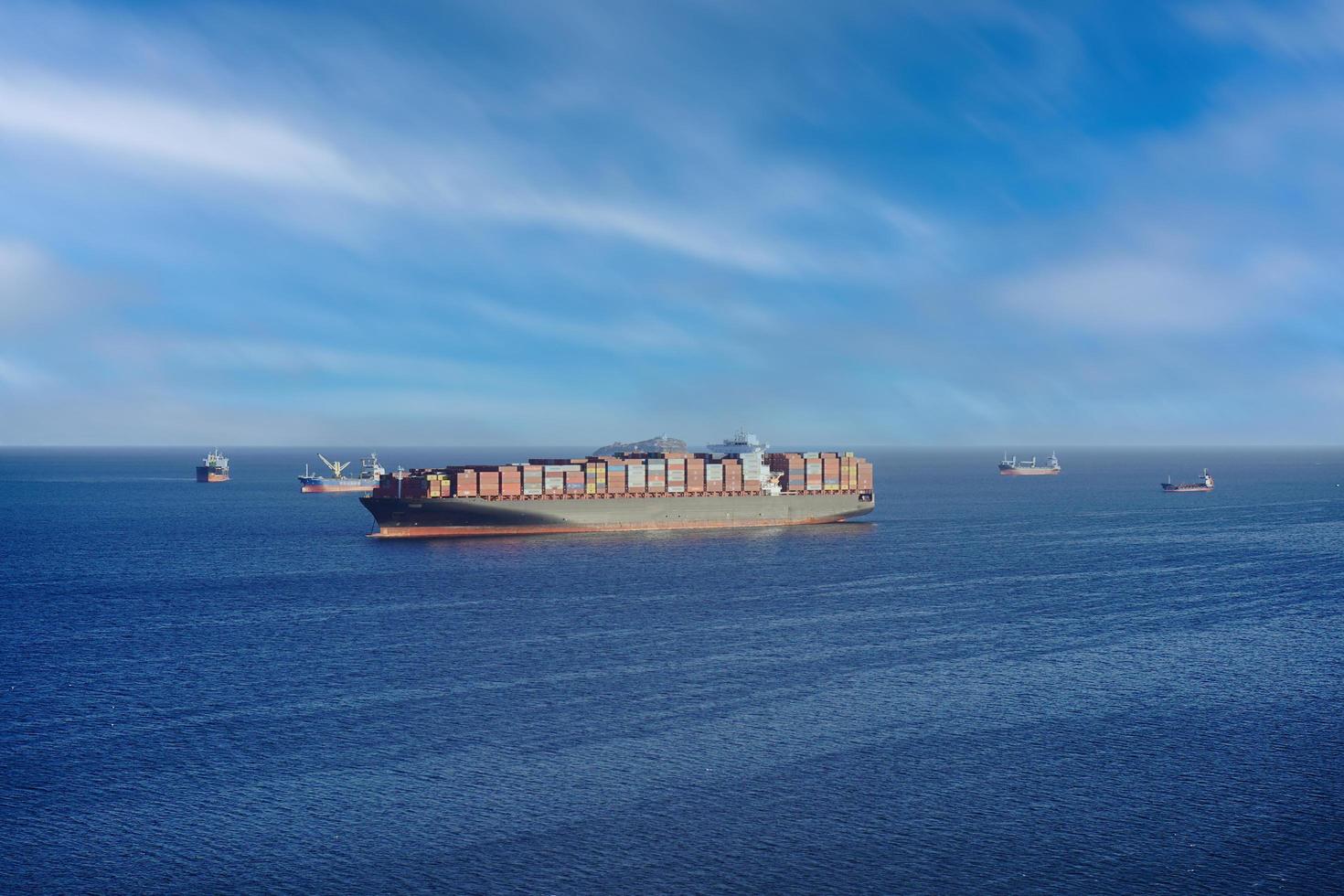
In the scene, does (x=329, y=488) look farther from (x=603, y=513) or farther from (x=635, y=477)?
(x=603, y=513)

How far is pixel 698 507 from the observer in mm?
107125

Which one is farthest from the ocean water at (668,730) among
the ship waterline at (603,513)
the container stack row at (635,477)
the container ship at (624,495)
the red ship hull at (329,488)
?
the red ship hull at (329,488)

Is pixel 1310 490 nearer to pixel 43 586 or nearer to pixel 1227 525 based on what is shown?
pixel 1227 525

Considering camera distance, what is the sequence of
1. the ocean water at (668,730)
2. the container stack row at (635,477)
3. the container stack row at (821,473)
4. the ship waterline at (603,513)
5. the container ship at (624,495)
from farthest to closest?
the container stack row at (821,473) < the container stack row at (635,477) < the container ship at (624,495) < the ship waterline at (603,513) < the ocean water at (668,730)

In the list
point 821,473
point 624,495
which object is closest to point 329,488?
point 624,495

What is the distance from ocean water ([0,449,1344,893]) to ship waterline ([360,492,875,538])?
1825 centimetres

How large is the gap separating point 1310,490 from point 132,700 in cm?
18266

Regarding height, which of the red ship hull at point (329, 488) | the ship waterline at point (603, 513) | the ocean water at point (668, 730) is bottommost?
the ocean water at point (668, 730)

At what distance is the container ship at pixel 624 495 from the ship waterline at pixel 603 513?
9cm

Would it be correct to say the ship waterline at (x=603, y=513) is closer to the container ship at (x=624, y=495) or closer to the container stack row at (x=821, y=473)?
the container ship at (x=624, y=495)

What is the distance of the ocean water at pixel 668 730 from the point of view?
28.7 m

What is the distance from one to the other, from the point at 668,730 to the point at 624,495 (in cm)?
6607

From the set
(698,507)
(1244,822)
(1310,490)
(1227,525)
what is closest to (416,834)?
(1244,822)

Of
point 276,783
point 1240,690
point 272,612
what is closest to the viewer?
point 276,783
